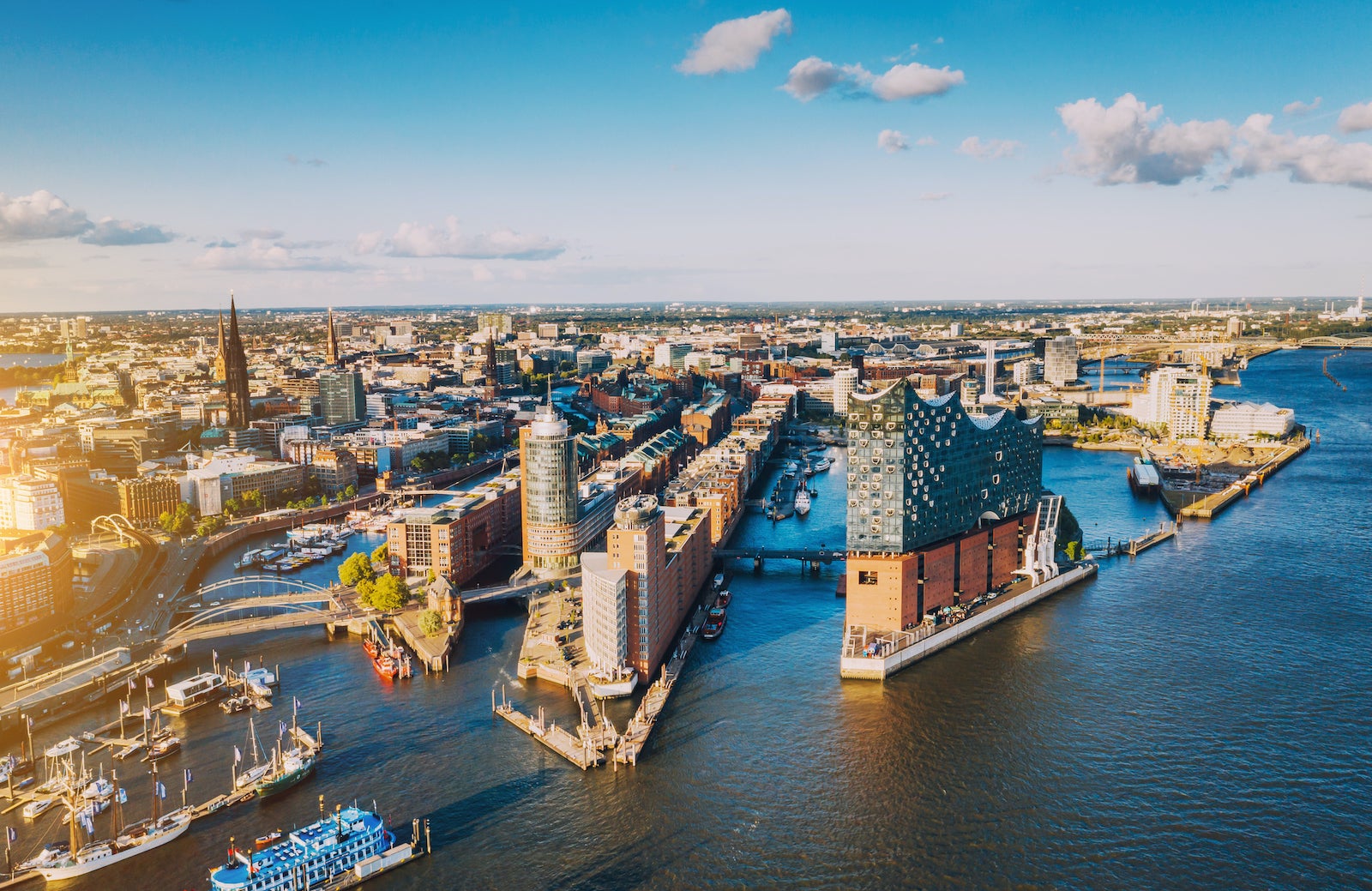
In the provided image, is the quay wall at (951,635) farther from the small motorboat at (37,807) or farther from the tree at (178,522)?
the tree at (178,522)

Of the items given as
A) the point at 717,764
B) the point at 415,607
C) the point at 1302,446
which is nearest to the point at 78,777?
the point at 415,607

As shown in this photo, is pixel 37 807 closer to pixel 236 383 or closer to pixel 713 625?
pixel 713 625

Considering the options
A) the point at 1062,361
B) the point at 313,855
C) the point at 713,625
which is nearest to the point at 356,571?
the point at 713,625

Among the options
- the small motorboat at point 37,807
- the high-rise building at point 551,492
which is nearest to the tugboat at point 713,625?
the high-rise building at point 551,492

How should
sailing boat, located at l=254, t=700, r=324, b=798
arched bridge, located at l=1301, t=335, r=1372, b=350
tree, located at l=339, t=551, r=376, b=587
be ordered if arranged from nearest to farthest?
1. sailing boat, located at l=254, t=700, r=324, b=798
2. tree, located at l=339, t=551, r=376, b=587
3. arched bridge, located at l=1301, t=335, r=1372, b=350

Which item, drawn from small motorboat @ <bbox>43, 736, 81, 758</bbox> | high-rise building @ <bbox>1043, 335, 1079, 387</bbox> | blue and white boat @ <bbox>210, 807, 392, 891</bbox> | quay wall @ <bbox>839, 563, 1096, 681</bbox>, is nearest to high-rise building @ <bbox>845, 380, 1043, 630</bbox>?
quay wall @ <bbox>839, 563, 1096, 681</bbox>

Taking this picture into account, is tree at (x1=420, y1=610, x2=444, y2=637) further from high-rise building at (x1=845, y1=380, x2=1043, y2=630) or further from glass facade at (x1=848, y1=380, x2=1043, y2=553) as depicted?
glass facade at (x1=848, y1=380, x2=1043, y2=553)

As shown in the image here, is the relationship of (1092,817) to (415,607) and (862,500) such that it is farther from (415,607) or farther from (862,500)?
(415,607)
